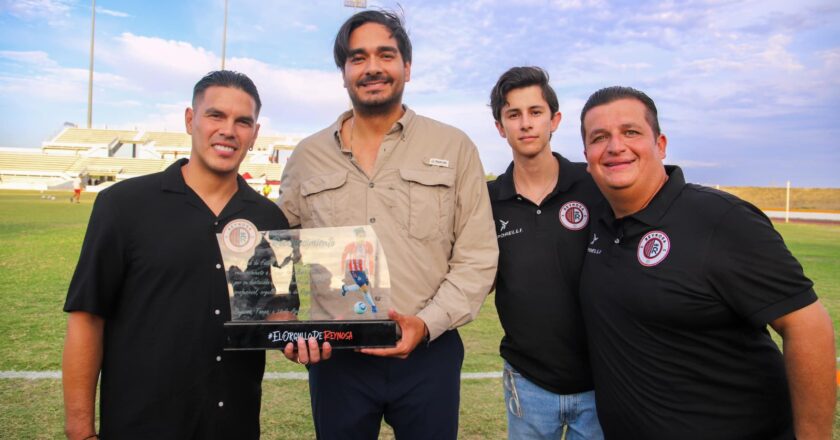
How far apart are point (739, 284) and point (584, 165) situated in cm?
125

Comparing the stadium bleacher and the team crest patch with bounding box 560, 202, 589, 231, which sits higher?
the stadium bleacher

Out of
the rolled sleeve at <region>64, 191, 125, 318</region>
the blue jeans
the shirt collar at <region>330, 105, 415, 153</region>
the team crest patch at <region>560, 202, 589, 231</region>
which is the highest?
the shirt collar at <region>330, 105, 415, 153</region>

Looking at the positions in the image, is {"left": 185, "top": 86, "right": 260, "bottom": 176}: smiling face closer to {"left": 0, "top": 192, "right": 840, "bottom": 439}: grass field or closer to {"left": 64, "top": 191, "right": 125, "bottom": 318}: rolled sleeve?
{"left": 64, "top": 191, "right": 125, "bottom": 318}: rolled sleeve

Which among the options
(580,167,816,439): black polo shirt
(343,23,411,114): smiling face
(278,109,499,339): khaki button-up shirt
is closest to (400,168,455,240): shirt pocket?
(278,109,499,339): khaki button-up shirt

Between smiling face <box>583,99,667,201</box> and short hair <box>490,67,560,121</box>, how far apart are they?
2.33 ft

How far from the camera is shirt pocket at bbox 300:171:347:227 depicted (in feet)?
8.41

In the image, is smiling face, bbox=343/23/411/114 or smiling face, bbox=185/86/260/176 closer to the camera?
smiling face, bbox=185/86/260/176

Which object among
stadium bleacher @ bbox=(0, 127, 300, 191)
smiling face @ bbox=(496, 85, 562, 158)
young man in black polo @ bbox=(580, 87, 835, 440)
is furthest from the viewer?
stadium bleacher @ bbox=(0, 127, 300, 191)

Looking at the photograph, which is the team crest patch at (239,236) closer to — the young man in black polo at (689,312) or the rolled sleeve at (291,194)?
the rolled sleeve at (291,194)

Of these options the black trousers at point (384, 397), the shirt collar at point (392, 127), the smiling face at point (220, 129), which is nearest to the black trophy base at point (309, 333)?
the black trousers at point (384, 397)

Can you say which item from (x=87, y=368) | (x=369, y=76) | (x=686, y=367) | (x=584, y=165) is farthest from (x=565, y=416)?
(x=87, y=368)

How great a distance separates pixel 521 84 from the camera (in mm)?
2967

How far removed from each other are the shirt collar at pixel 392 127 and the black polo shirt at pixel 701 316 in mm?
1139

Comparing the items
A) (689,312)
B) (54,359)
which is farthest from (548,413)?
(54,359)
